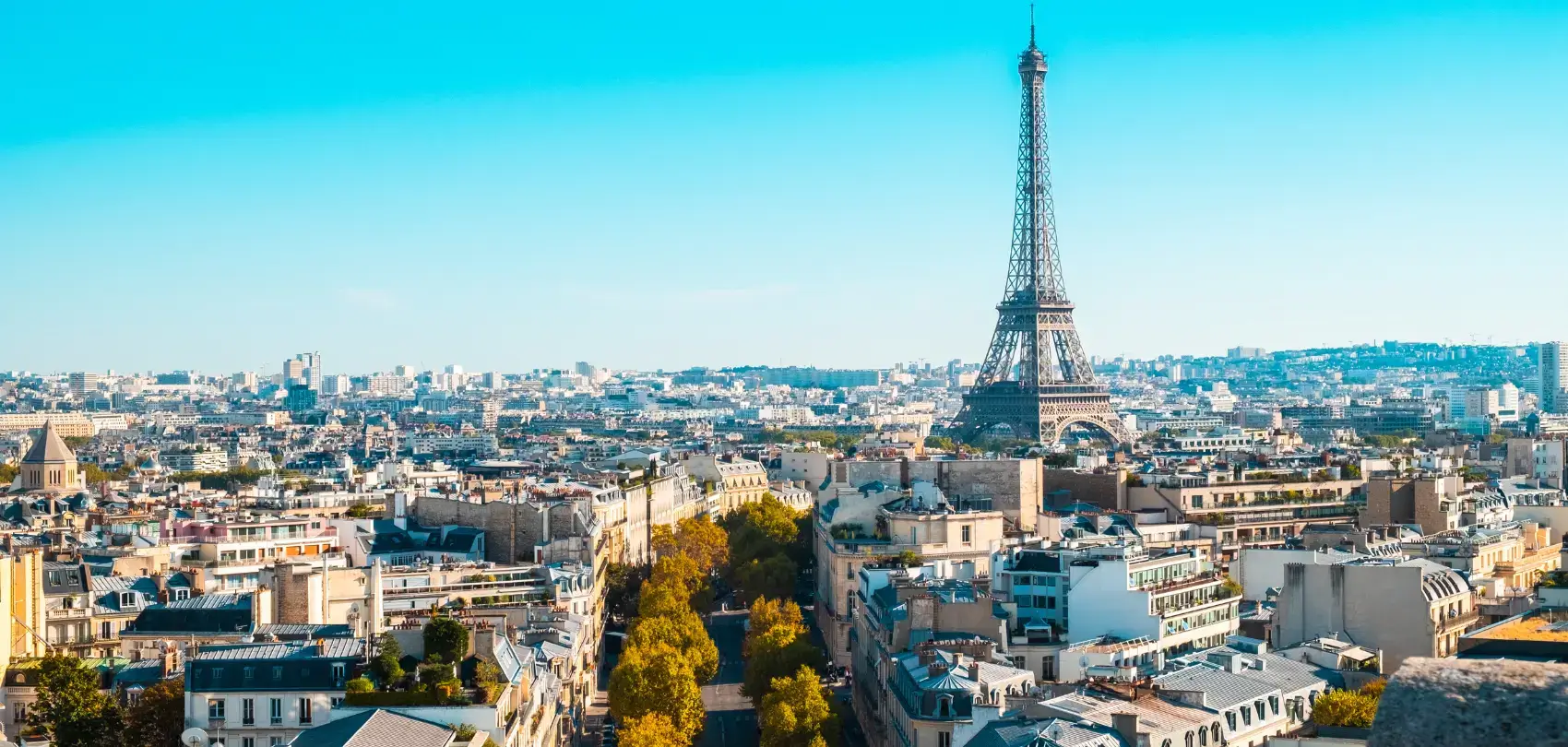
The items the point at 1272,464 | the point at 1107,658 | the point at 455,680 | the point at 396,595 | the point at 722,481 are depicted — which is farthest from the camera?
the point at 722,481

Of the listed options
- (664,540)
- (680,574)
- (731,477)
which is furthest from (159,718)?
(731,477)

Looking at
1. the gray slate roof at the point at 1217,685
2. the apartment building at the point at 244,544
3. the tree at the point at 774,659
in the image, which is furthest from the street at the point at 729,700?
the gray slate roof at the point at 1217,685

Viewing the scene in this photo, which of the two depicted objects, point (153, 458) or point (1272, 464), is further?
point (153, 458)

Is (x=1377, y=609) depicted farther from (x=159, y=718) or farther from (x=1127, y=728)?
(x=159, y=718)

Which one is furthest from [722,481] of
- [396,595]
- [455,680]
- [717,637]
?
[455,680]

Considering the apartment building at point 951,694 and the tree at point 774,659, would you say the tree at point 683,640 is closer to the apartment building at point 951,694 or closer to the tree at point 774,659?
the tree at point 774,659

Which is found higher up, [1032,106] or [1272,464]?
[1032,106]

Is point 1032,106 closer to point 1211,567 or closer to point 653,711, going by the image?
point 1211,567
